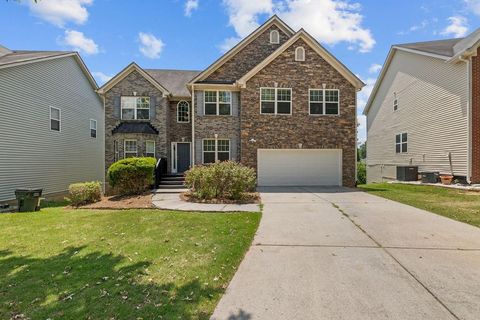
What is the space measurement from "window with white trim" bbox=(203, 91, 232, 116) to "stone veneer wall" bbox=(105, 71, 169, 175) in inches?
98.6

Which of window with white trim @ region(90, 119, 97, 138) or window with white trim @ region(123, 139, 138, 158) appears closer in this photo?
window with white trim @ region(123, 139, 138, 158)

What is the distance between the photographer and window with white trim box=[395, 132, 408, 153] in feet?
62.4

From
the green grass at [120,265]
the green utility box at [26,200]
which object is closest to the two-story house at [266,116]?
the green utility box at [26,200]

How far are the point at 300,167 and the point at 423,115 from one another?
27.9 feet

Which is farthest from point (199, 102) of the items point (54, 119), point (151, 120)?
point (54, 119)

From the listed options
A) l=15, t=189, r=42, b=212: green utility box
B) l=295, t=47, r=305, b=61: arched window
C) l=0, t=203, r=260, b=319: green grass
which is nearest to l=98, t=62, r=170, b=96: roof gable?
l=295, t=47, r=305, b=61: arched window

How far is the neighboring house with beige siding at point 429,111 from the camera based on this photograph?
1341 cm

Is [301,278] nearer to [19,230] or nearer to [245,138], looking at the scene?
[19,230]

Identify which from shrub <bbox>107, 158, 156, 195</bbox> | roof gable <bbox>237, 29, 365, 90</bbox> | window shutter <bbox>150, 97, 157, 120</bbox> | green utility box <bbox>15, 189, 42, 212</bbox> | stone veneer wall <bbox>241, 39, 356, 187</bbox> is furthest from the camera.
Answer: window shutter <bbox>150, 97, 157, 120</bbox>

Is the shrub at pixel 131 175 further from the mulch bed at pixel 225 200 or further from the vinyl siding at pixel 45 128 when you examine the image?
the vinyl siding at pixel 45 128

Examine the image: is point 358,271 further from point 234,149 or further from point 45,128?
point 45,128

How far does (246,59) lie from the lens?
17.1 metres

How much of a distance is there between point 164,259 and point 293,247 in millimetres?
2384

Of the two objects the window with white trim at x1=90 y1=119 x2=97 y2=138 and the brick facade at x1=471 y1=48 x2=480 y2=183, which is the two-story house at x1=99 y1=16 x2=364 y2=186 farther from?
the brick facade at x1=471 y1=48 x2=480 y2=183
